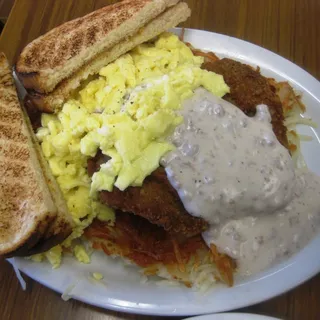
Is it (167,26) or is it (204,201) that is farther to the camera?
(167,26)

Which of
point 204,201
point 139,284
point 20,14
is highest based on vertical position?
point 20,14

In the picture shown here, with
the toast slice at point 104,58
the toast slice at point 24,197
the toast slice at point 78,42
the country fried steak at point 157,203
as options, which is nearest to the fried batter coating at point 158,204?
the country fried steak at point 157,203

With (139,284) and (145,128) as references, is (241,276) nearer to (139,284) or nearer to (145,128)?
(139,284)

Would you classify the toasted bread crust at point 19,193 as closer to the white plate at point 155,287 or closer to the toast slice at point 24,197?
the toast slice at point 24,197

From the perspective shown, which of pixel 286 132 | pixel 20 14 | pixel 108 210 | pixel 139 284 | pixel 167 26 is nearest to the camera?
pixel 139 284

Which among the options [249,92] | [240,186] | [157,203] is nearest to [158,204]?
[157,203]

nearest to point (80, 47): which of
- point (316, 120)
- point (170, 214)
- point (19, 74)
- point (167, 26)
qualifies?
point (19, 74)
